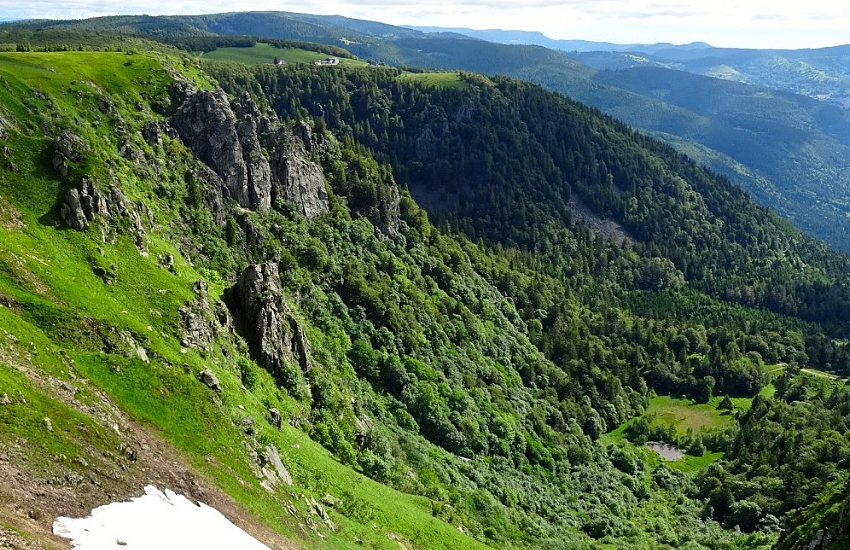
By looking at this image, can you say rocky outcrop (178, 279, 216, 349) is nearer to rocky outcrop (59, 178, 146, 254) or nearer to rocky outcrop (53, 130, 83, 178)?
rocky outcrop (59, 178, 146, 254)

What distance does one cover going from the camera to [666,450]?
16738 centimetres

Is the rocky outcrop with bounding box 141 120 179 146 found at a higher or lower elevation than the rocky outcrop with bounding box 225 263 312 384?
higher

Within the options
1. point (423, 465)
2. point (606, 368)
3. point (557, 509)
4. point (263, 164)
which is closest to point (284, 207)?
point (263, 164)

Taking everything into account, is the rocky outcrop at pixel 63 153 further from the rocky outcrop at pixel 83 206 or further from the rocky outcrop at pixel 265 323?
the rocky outcrop at pixel 265 323

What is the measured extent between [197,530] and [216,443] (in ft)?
31.4

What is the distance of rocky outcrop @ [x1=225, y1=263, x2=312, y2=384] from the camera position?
202 feet

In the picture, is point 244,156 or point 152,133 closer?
point 152,133

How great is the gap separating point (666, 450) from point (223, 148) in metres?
137

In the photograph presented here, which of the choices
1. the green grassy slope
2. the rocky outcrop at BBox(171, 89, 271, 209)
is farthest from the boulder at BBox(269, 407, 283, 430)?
the rocky outcrop at BBox(171, 89, 271, 209)

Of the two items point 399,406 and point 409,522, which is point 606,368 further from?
point 409,522

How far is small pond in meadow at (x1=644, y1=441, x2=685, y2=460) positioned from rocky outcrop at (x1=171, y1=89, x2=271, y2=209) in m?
122

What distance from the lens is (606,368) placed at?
195 m

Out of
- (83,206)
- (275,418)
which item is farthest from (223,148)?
(275,418)

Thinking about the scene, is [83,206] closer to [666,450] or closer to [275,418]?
[275,418]
